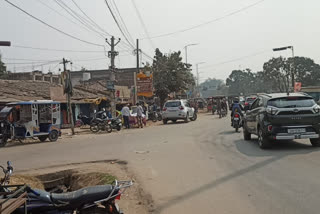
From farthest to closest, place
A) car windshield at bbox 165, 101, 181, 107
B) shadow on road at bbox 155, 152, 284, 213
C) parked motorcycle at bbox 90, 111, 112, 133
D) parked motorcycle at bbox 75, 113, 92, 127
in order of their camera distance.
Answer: parked motorcycle at bbox 75, 113, 92, 127
car windshield at bbox 165, 101, 181, 107
parked motorcycle at bbox 90, 111, 112, 133
shadow on road at bbox 155, 152, 284, 213

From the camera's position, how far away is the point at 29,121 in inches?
603

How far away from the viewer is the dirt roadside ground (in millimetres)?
5348

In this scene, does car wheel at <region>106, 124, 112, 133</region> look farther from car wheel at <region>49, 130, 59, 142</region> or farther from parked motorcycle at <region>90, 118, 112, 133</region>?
car wheel at <region>49, 130, 59, 142</region>

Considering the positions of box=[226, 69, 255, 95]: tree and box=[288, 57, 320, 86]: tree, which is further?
box=[226, 69, 255, 95]: tree

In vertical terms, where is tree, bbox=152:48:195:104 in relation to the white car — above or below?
above

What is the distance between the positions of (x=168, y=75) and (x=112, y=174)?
105 feet

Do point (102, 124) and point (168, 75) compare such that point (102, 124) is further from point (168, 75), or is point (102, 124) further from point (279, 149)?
point (168, 75)

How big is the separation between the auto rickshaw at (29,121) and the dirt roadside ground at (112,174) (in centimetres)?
731

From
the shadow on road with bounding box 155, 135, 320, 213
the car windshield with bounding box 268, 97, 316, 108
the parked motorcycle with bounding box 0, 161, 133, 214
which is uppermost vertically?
the car windshield with bounding box 268, 97, 316, 108

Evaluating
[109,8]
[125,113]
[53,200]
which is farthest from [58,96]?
[53,200]

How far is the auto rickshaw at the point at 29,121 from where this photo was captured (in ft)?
49.9

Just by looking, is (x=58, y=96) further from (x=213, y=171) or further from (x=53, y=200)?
(x=53, y=200)

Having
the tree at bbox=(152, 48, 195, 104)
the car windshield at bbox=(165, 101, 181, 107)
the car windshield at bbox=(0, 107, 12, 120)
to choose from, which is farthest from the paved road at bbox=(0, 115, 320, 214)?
the tree at bbox=(152, 48, 195, 104)

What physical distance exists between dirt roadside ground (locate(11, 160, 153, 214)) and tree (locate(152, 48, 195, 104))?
1167 inches
